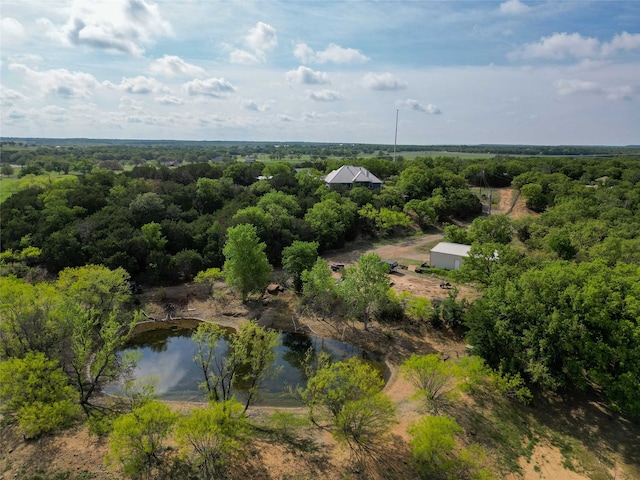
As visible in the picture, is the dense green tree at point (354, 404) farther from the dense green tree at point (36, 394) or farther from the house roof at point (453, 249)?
the house roof at point (453, 249)

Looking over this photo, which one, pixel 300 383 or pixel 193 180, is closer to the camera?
pixel 300 383

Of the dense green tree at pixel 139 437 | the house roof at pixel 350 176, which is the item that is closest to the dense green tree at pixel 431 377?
the dense green tree at pixel 139 437

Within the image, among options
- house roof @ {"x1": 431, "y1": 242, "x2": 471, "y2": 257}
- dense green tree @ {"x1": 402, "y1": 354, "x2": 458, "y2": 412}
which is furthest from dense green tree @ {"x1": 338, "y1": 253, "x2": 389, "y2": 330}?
house roof @ {"x1": 431, "y1": 242, "x2": 471, "y2": 257}

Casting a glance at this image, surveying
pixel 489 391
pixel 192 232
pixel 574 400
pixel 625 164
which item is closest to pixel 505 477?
pixel 489 391

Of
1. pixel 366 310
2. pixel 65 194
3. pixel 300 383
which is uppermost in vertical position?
pixel 65 194

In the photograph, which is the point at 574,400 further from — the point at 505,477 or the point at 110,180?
the point at 110,180

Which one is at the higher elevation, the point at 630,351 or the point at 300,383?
the point at 630,351

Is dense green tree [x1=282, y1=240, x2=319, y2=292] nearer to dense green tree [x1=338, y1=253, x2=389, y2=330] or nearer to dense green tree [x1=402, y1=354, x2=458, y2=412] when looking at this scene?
dense green tree [x1=338, y1=253, x2=389, y2=330]
